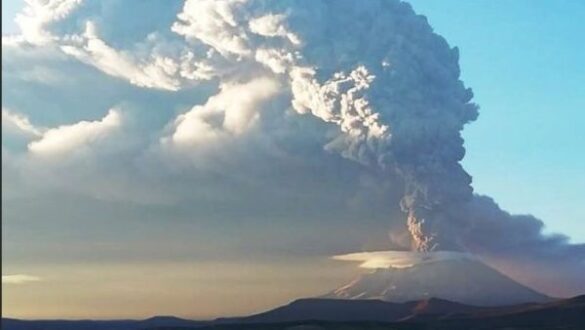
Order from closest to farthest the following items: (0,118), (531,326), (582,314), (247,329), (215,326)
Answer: (0,118)
(247,329)
(215,326)
(531,326)
(582,314)

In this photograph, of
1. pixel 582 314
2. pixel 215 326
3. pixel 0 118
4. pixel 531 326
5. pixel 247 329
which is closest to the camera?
pixel 0 118

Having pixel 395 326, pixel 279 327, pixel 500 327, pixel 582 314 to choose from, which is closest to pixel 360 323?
pixel 395 326

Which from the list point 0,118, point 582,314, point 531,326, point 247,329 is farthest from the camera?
point 582,314

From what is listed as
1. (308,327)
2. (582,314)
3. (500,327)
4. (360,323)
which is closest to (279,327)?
(308,327)

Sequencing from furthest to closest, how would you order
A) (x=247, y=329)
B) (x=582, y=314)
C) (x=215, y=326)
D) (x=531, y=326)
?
1. (x=582, y=314)
2. (x=531, y=326)
3. (x=215, y=326)
4. (x=247, y=329)

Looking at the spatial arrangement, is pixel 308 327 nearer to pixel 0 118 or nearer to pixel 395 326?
pixel 395 326

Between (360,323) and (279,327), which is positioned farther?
(360,323)

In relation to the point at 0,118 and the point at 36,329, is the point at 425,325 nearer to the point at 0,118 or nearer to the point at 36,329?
the point at 36,329

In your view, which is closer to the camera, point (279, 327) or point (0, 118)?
point (0, 118)
